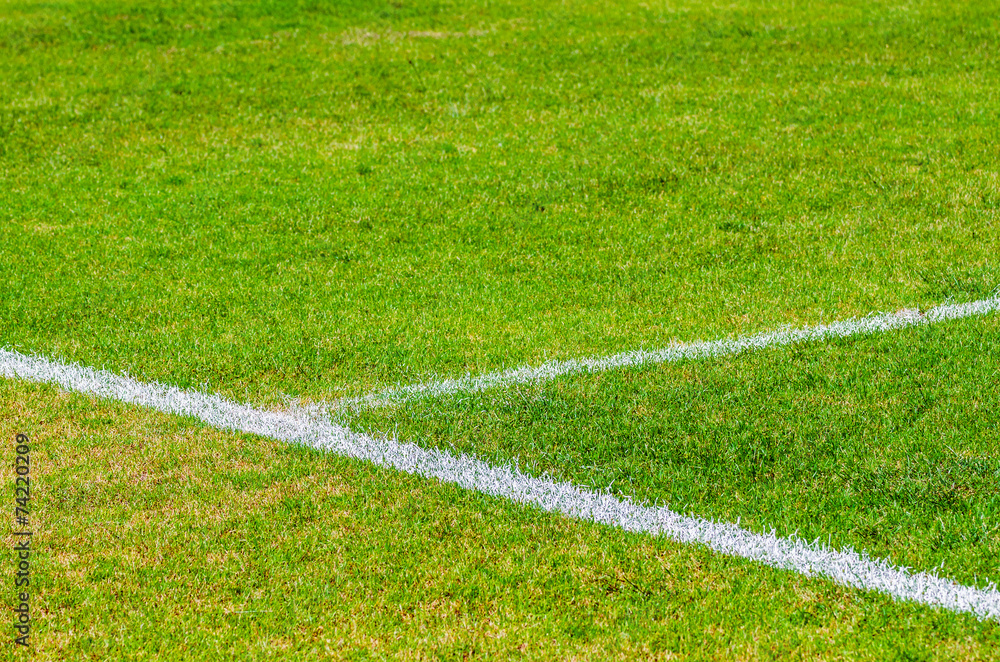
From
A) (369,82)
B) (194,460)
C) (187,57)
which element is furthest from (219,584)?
(187,57)

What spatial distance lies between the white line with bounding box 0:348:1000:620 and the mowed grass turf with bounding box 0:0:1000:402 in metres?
0.24

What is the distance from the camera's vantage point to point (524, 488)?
4305mm

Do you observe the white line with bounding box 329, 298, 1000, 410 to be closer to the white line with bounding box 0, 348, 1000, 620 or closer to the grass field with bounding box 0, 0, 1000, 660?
the grass field with bounding box 0, 0, 1000, 660

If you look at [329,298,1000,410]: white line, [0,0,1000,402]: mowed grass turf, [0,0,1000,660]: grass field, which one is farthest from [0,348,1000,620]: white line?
[329,298,1000,410]: white line

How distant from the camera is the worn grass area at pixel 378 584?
3.32 meters

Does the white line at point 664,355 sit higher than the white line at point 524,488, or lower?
lower

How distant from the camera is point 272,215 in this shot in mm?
8523

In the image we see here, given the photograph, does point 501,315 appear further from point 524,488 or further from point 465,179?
point 465,179

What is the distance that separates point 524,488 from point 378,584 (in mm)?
858

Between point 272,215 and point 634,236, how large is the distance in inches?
113

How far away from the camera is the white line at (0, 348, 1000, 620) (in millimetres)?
3570

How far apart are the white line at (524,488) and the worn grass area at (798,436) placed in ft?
0.29

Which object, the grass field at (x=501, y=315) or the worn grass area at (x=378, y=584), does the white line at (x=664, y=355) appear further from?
the worn grass area at (x=378, y=584)

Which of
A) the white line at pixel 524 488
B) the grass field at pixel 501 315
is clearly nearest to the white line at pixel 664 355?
the grass field at pixel 501 315
